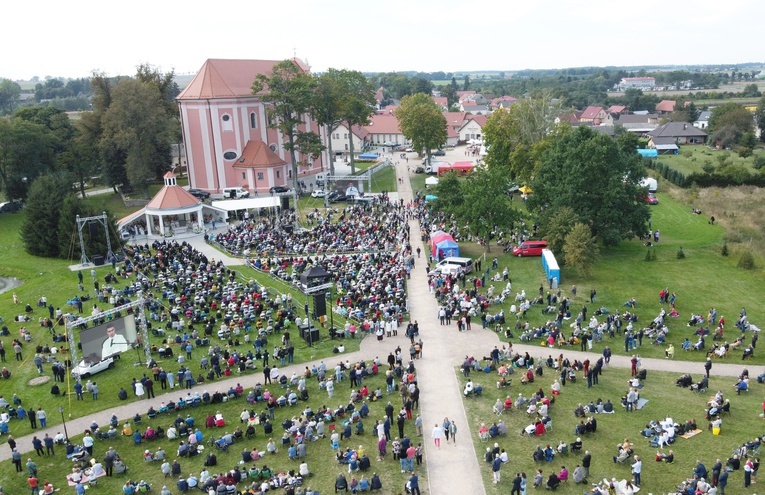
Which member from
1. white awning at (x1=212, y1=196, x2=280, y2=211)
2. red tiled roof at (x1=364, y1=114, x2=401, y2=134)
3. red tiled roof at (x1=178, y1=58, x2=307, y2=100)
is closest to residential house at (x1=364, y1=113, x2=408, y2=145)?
red tiled roof at (x1=364, y1=114, x2=401, y2=134)

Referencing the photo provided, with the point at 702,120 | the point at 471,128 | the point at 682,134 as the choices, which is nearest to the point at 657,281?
the point at 471,128

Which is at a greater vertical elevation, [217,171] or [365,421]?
[217,171]

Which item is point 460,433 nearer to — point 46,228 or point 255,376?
point 255,376

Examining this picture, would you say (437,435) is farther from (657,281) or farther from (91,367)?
(657,281)

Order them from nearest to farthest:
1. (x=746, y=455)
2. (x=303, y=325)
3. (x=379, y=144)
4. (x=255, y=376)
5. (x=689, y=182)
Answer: (x=746, y=455)
(x=255, y=376)
(x=303, y=325)
(x=689, y=182)
(x=379, y=144)

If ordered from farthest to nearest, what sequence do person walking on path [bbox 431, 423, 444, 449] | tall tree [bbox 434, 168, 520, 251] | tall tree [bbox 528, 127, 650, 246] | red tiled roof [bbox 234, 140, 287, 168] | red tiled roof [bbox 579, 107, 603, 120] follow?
red tiled roof [bbox 579, 107, 603, 120], red tiled roof [bbox 234, 140, 287, 168], tall tree [bbox 434, 168, 520, 251], tall tree [bbox 528, 127, 650, 246], person walking on path [bbox 431, 423, 444, 449]

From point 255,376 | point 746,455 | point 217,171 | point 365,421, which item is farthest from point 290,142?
point 746,455

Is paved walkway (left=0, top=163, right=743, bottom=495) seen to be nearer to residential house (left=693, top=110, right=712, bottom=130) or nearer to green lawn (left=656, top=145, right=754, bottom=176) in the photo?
green lawn (left=656, top=145, right=754, bottom=176)
